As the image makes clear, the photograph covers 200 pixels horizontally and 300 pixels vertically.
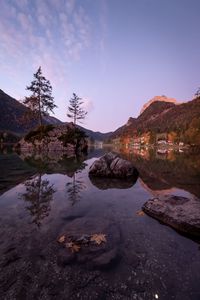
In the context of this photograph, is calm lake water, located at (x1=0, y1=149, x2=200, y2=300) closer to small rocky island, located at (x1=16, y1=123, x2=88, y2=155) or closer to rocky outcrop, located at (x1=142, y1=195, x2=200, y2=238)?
rocky outcrop, located at (x1=142, y1=195, x2=200, y2=238)

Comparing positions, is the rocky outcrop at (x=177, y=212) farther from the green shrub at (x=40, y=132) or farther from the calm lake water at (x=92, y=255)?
the green shrub at (x=40, y=132)

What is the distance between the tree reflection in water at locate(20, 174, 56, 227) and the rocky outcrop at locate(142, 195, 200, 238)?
3.76 metres

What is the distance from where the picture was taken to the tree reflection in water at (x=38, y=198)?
6.74 metres

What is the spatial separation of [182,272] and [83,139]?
1826 inches

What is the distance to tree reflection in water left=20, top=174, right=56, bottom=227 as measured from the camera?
674cm

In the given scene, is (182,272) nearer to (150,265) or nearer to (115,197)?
(150,265)

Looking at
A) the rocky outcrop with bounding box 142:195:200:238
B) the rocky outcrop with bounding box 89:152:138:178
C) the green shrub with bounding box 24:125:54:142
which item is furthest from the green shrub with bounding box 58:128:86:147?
the rocky outcrop with bounding box 142:195:200:238

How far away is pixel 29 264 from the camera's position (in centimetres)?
408

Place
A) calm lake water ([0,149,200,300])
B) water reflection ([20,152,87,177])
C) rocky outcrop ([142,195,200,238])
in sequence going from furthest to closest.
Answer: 1. water reflection ([20,152,87,177])
2. rocky outcrop ([142,195,200,238])
3. calm lake water ([0,149,200,300])

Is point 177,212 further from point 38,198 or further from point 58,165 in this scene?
point 58,165

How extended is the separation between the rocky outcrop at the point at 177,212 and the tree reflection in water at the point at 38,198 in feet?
12.3

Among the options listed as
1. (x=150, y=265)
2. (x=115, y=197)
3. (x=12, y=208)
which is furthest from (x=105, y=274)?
(x=115, y=197)

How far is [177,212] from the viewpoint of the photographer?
255 inches

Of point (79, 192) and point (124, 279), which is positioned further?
point (79, 192)
